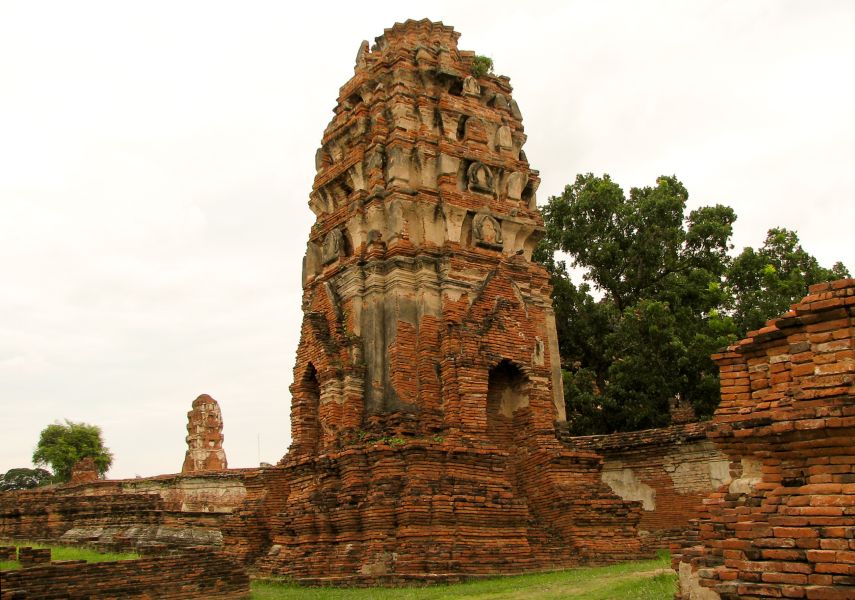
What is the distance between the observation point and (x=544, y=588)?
9922mm

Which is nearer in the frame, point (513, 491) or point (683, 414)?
point (513, 491)

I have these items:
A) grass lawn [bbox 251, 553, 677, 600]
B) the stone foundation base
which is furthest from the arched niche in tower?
grass lawn [bbox 251, 553, 677, 600]

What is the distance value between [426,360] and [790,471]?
8188 millimetres

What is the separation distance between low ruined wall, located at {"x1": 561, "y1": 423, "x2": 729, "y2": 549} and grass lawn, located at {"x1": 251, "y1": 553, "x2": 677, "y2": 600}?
4.42 m

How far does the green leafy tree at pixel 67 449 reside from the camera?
53281 mm

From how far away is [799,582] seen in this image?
20.0ft

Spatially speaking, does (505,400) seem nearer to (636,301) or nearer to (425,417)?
(425,417)

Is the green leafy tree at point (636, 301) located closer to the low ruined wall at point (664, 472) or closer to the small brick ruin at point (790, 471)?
the low ruined wall at point (664, 472)

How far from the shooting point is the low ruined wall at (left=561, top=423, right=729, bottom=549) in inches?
650

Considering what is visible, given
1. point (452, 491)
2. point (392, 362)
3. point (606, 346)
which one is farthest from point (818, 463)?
point (606, 346)

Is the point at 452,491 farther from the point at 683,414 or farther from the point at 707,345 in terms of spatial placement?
the point at 707,345

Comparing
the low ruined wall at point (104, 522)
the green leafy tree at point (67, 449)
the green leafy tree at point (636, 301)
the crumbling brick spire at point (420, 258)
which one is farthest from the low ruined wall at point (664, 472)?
the green leafy tree at point (67, 449)

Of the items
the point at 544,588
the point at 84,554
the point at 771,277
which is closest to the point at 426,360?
the point at 544,588

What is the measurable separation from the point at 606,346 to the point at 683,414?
498 cm
